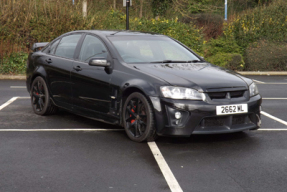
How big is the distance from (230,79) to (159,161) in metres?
1.64

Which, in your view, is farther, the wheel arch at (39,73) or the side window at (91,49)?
the wheel arch at (39,73)

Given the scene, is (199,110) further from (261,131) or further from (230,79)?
(261,131)

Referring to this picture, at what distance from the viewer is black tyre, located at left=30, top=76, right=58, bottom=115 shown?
8.18m

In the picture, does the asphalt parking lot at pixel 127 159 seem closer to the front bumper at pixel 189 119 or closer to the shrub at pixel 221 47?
the front bumper at pixel 189 119

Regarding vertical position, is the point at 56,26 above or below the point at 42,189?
above

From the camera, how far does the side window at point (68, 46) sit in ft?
25.5

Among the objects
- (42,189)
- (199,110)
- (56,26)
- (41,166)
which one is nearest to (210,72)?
(199,110)

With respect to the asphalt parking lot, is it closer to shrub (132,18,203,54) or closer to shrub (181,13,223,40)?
shrub (132,18,203,54)

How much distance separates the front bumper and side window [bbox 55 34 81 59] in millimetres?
2335

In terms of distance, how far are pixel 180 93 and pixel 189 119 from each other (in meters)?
0.34

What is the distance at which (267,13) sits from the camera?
20625 millimetres

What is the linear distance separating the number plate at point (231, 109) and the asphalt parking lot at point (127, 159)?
0.47 m

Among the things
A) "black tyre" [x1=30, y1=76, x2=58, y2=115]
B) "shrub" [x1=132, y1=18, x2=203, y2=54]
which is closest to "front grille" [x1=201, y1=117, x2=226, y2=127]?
"black tyre" [x1=30, y1=76, x2=58, y2=115]

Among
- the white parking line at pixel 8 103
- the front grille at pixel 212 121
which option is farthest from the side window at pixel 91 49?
the white parking line at pixel 8 103
